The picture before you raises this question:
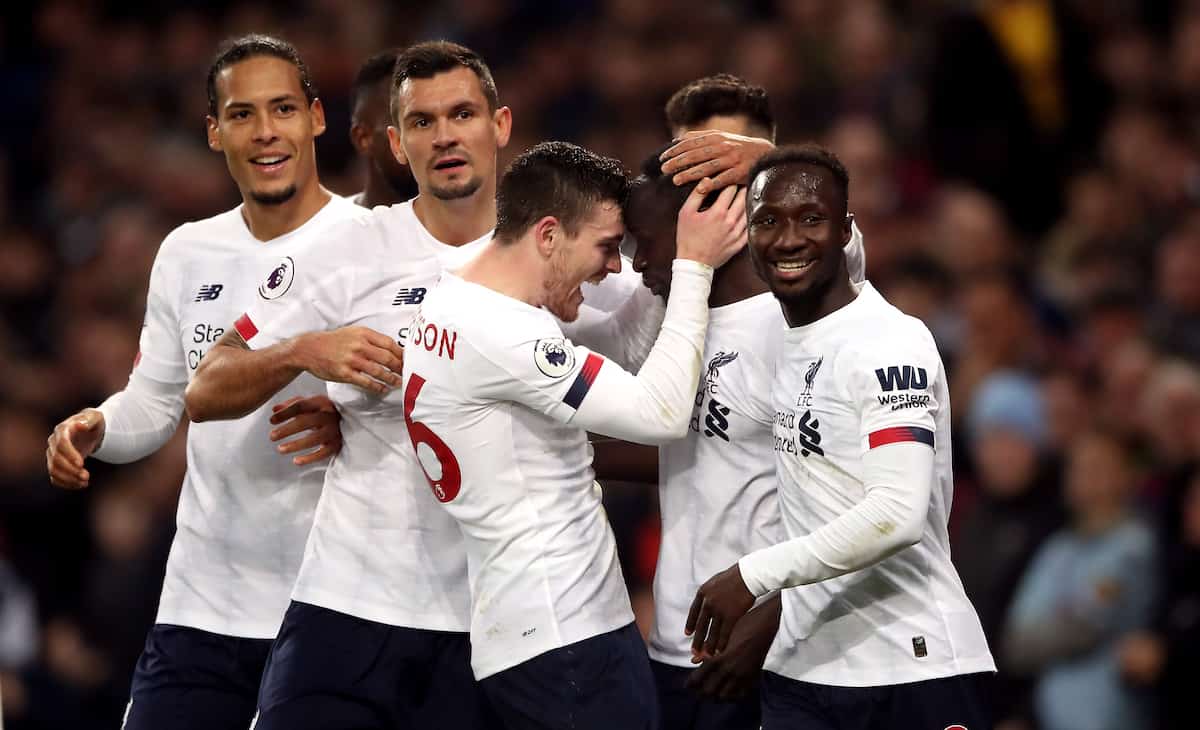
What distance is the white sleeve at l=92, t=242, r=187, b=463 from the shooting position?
18.0 ft

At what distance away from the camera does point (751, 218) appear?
4461 millimetres

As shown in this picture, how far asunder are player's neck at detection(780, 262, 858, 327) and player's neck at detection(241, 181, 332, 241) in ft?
5.65

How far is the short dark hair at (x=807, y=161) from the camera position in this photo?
4461 millimetres

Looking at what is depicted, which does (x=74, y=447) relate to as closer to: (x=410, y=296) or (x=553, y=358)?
(x=410, y=296)

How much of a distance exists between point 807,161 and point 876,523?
94 cm

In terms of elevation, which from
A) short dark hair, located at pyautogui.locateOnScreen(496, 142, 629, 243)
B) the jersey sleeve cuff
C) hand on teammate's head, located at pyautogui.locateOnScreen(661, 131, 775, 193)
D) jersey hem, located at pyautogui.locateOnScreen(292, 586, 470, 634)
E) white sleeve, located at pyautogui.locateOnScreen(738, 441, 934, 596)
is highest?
hand on teammate's head, located at pyautogui.locateOnScreen(661, 131, 775, 193)

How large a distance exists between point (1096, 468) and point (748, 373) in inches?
113

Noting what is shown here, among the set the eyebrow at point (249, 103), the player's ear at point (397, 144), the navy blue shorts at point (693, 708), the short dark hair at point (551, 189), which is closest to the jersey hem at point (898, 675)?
the navy blue shorts at point (693, 708)

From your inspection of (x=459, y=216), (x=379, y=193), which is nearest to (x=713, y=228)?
(x=459, y=216)

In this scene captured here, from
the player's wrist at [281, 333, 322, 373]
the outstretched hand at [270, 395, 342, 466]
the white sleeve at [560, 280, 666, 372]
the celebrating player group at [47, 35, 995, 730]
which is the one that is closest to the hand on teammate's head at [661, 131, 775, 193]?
the celebrating player group at [47, 35, 995, 730]

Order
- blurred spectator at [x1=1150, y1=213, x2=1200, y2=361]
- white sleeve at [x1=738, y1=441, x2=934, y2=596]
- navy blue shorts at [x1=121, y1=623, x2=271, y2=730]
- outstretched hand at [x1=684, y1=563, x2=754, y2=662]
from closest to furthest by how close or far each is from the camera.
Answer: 1. white sleeve at [x1=738, y1=441, x2=934, y2=596]
2. outstretched hand at [x1=684, y1=563, x2=754, y2=662]
3. navy blue shorts at [x1=121, y1=623, x2=271, y2=730]
4. blurred spectator at [x1=1150, y1=213, x2=1200, y2=361]

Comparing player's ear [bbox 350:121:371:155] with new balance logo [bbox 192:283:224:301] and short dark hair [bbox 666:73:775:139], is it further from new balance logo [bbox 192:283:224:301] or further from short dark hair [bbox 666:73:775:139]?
short dark hair [bbox 666:73:775:139]

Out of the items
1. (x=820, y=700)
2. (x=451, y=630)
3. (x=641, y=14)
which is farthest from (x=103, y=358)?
(x=820, y=700)

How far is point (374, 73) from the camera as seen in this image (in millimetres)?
6164
